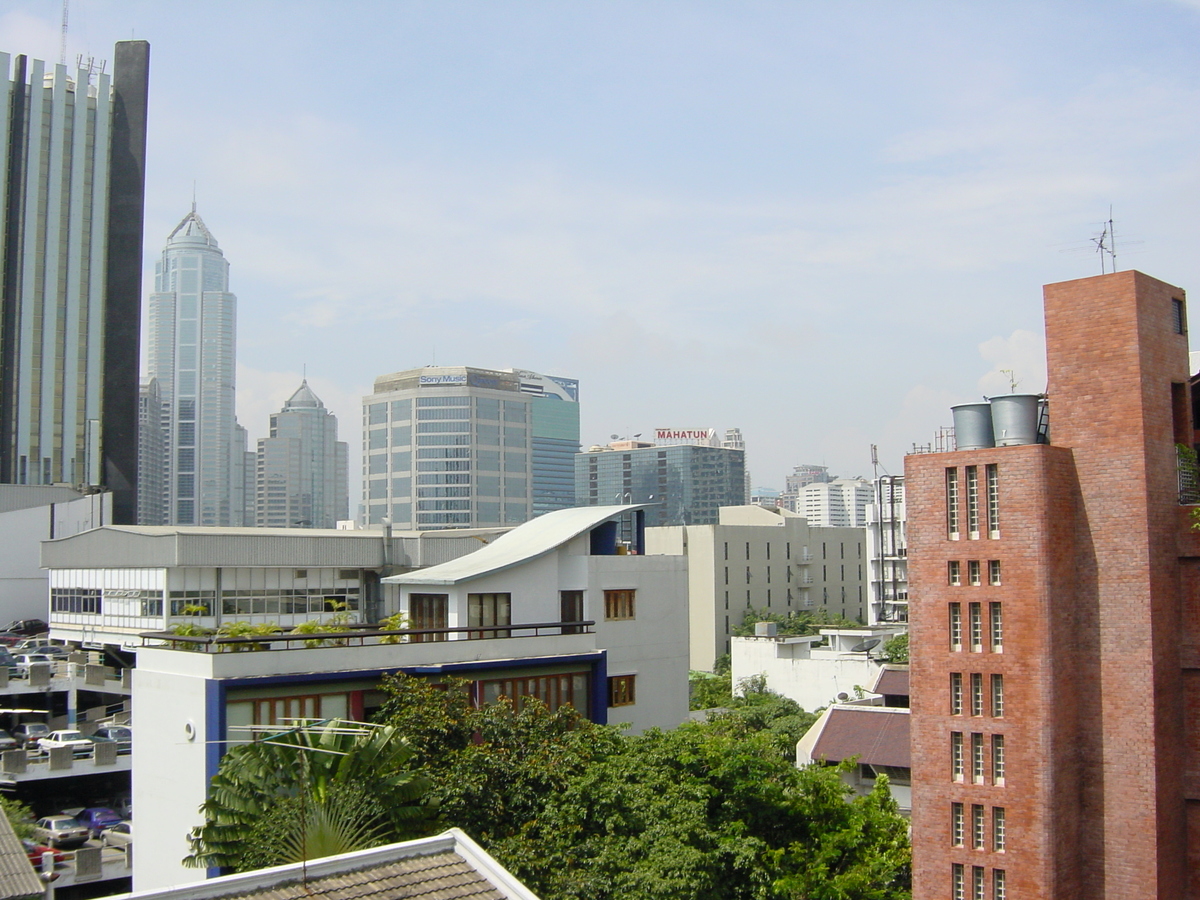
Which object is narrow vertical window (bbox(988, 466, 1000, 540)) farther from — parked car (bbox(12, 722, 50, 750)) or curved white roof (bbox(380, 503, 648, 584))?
parked car (bbox(12, 722, 50, 750))

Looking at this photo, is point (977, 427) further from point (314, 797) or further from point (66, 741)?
point (66, 741)

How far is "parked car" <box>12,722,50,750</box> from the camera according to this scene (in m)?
53.0

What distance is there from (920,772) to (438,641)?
1361 centimetres

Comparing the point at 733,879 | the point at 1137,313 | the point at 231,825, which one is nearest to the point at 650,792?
the point at 733,879

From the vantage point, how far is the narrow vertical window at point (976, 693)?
27.9m

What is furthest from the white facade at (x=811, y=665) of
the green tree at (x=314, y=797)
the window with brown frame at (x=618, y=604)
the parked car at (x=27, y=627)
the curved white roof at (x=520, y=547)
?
the green tree at (x=314, y=797)

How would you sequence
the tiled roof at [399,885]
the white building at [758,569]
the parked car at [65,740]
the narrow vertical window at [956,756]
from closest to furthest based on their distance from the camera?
the tiled roof at [399,885] < the narrow vertical window at [956,756] < the parked car at [65,740] < the white building at [758,569]

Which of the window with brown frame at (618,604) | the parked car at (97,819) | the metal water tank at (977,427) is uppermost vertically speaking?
the metal water tank at (977,427)

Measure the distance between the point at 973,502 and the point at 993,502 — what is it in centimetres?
50

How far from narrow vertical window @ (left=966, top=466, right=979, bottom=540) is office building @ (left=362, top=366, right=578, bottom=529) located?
6354 inches

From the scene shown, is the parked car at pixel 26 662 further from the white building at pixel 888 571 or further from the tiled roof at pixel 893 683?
the white building at pixel 888 571

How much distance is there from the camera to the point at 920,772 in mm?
28750

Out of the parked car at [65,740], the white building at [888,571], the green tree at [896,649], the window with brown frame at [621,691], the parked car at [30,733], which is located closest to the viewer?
the window with brown frame at [621,691]

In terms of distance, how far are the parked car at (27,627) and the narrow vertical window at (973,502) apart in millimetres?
67119
